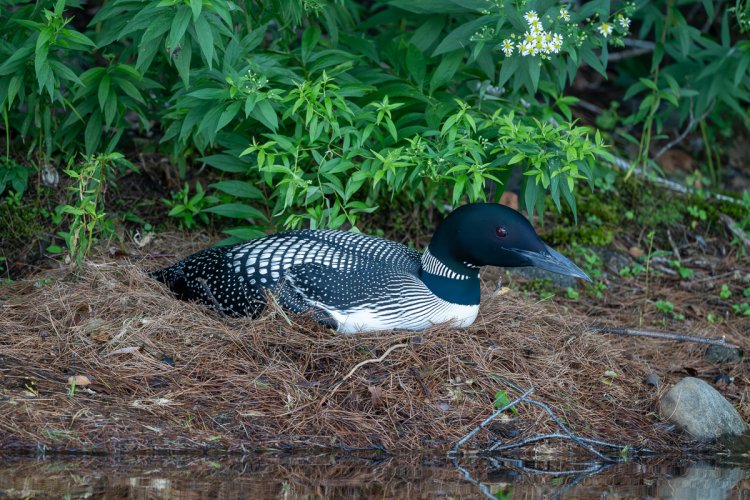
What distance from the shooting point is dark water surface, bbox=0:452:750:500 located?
3.21 meters

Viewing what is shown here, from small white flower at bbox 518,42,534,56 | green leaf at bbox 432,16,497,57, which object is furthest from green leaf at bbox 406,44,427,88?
small white flower at bbox 518,42,534,56

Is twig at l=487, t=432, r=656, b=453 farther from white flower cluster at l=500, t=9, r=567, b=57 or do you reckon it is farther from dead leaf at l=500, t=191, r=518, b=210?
dead leaf at l=500, t=191, r=518, b=210

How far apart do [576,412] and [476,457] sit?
0.53 m

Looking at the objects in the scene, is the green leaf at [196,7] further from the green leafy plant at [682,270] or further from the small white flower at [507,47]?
the green leafy plant at [682,270]

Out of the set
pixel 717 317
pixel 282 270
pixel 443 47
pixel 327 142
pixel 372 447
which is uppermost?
pixel 443 47

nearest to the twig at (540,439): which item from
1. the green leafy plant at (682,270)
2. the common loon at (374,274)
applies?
the common loon at (374,274)

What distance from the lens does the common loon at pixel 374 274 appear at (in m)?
4.24

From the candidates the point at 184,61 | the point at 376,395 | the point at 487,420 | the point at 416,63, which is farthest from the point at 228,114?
the point at 487,420

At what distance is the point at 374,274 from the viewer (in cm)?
430

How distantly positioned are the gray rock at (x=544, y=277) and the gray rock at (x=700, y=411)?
1.26 m

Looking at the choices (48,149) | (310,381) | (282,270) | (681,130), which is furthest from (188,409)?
(681,130)

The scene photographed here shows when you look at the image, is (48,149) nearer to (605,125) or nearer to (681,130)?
(605,125)

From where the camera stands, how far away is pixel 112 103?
467cm

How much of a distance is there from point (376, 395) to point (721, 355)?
1.80m
